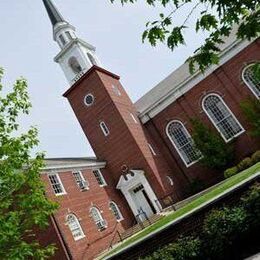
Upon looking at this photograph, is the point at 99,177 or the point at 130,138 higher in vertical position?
the point at 130,138

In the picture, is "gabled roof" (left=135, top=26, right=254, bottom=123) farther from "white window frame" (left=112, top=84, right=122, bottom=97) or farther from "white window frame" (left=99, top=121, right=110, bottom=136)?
"white window frame" (left=99, top=121, right=110, bottom=136)

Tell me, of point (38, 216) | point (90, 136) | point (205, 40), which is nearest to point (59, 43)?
point (90, 136)

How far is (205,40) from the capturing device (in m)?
5.94

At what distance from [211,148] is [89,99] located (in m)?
11.8

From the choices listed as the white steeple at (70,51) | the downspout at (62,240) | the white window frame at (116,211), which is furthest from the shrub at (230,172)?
the white steeple at (70,51)

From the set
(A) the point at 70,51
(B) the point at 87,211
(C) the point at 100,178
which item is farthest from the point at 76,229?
(A) the point at 70,51

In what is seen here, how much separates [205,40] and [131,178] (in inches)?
1034

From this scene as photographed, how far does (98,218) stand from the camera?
28.9m

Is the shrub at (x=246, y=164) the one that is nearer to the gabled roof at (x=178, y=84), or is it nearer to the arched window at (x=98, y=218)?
the gabled roof at (x=178, y=84)

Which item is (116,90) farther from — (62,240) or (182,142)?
(62,240)

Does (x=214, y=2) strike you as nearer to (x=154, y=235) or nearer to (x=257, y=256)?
(x=257, y=256)

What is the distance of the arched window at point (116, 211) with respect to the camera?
30959 millimetres

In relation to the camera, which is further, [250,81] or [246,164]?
[250,81]

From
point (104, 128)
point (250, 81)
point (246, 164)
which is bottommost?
point (246, 164)
